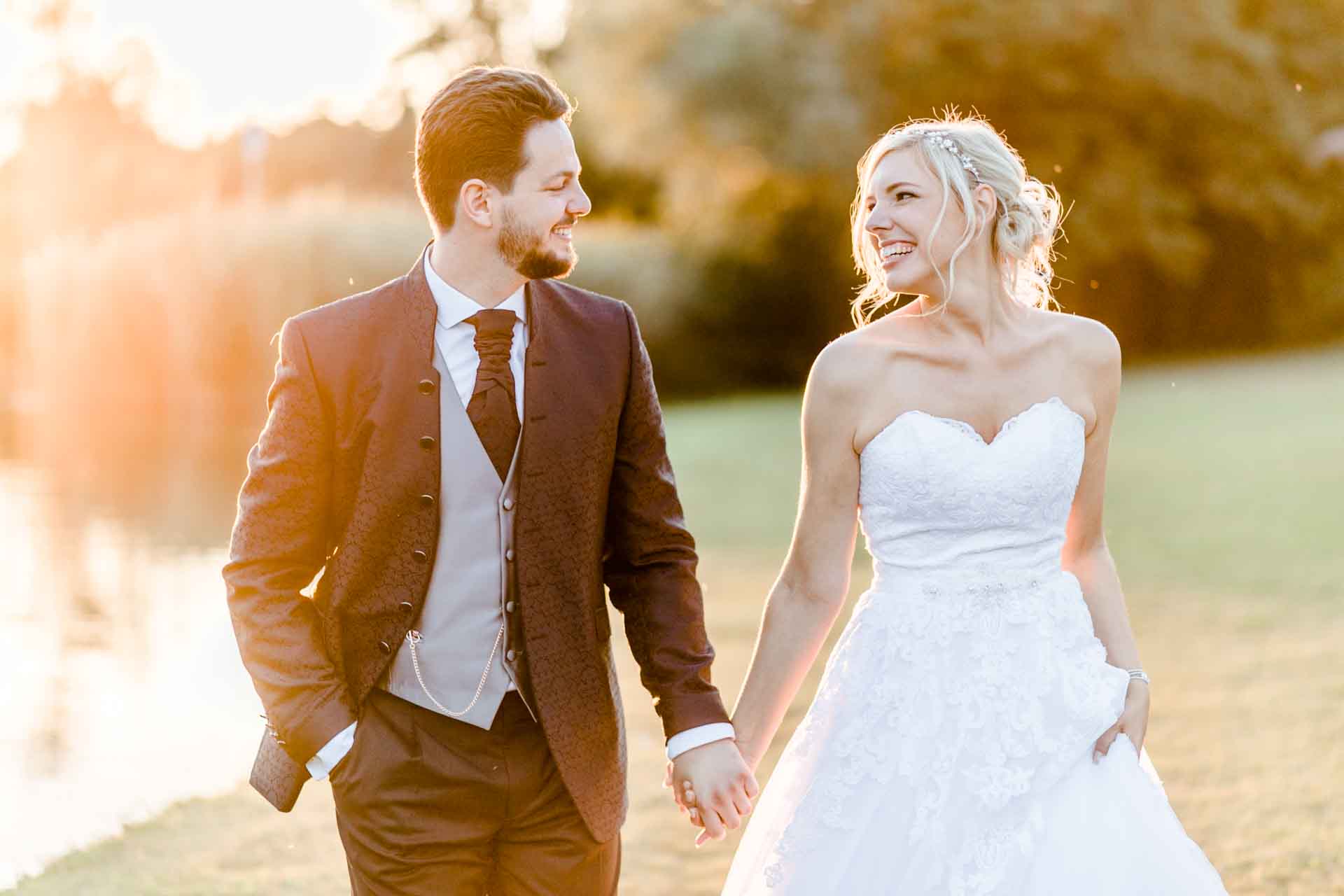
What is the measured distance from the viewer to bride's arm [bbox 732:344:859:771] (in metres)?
2.81

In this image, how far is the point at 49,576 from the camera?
11.4 metres

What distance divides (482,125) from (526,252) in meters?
0.21

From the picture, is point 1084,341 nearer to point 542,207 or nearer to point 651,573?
point 651,573

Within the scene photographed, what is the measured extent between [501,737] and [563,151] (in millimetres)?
948

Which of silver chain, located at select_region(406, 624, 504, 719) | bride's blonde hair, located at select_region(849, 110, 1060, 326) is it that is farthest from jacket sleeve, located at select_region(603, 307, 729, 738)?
bride's blonde hair, located at select_region(849, 110, 1060, 326)

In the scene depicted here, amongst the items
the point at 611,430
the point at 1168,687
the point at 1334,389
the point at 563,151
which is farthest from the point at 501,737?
the point at 1334,389

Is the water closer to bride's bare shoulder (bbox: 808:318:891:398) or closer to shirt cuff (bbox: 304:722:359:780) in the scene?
shirt cuff (bbox: 304:722:359:780)

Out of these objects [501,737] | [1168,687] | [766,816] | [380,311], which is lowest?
[1168,687]

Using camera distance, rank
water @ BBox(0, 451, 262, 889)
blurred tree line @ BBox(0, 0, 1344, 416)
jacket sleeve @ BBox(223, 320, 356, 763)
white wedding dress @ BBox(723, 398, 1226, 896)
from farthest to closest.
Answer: blurred tree line @ BBox(0, 0, 1344, 416)
water @ BBox(0, 451, 262, 889)
white wedding dress @ BBox(723, 398, 1226, 896)
jacket sleeve @ BBox(223, 320, 356, 763)

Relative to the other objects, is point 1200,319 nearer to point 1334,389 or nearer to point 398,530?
point 1334,389

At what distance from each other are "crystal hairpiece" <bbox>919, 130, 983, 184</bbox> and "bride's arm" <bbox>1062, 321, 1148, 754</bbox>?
0.38 metres

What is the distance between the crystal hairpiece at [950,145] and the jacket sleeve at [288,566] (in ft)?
4.10

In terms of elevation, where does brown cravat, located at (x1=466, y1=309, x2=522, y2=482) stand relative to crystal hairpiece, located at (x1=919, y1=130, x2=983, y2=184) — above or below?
below

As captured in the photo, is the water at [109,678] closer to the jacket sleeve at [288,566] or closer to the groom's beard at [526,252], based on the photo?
the jacket sleeve at [288,566]
